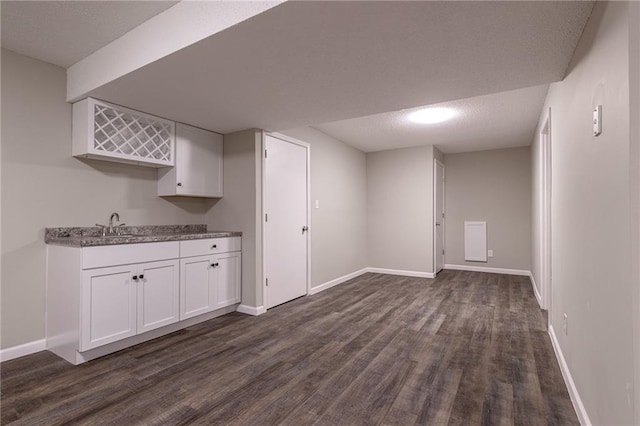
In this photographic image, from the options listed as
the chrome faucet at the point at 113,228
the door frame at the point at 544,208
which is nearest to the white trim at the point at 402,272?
the door frame at the point at 544,208

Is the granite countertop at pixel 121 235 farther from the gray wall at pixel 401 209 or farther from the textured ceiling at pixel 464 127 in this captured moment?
the gray wall at pixel 401 209

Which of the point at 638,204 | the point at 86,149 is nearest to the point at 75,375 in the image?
the point at 86,149

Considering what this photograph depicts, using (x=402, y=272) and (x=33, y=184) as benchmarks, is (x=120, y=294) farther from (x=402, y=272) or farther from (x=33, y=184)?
(x=402, y=272)

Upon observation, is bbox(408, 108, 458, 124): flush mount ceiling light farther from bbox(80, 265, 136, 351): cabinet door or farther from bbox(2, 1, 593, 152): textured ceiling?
bbox(80, 265, 136, 351): cabinet door

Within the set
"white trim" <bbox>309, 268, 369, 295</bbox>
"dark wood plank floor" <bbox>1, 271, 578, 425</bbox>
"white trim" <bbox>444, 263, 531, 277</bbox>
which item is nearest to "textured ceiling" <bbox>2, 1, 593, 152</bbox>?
"dark wood plank floor" <bbox>1, 271, 578, 425</bbox>

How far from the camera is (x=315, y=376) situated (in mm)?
2080

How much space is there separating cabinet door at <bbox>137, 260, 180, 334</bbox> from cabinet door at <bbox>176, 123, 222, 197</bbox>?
846 mm

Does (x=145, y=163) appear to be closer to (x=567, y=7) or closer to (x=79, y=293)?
(x=79, y=293)

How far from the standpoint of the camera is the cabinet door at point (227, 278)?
3277 millimetres

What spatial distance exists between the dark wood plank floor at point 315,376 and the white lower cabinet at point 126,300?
0.18 m

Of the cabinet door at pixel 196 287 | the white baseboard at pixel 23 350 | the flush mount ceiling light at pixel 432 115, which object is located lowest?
Result: the white baseboard at pixel 23 350

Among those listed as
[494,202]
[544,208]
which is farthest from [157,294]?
[494,202]

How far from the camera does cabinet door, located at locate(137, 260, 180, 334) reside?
260 cm

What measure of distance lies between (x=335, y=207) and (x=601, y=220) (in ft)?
12.3
